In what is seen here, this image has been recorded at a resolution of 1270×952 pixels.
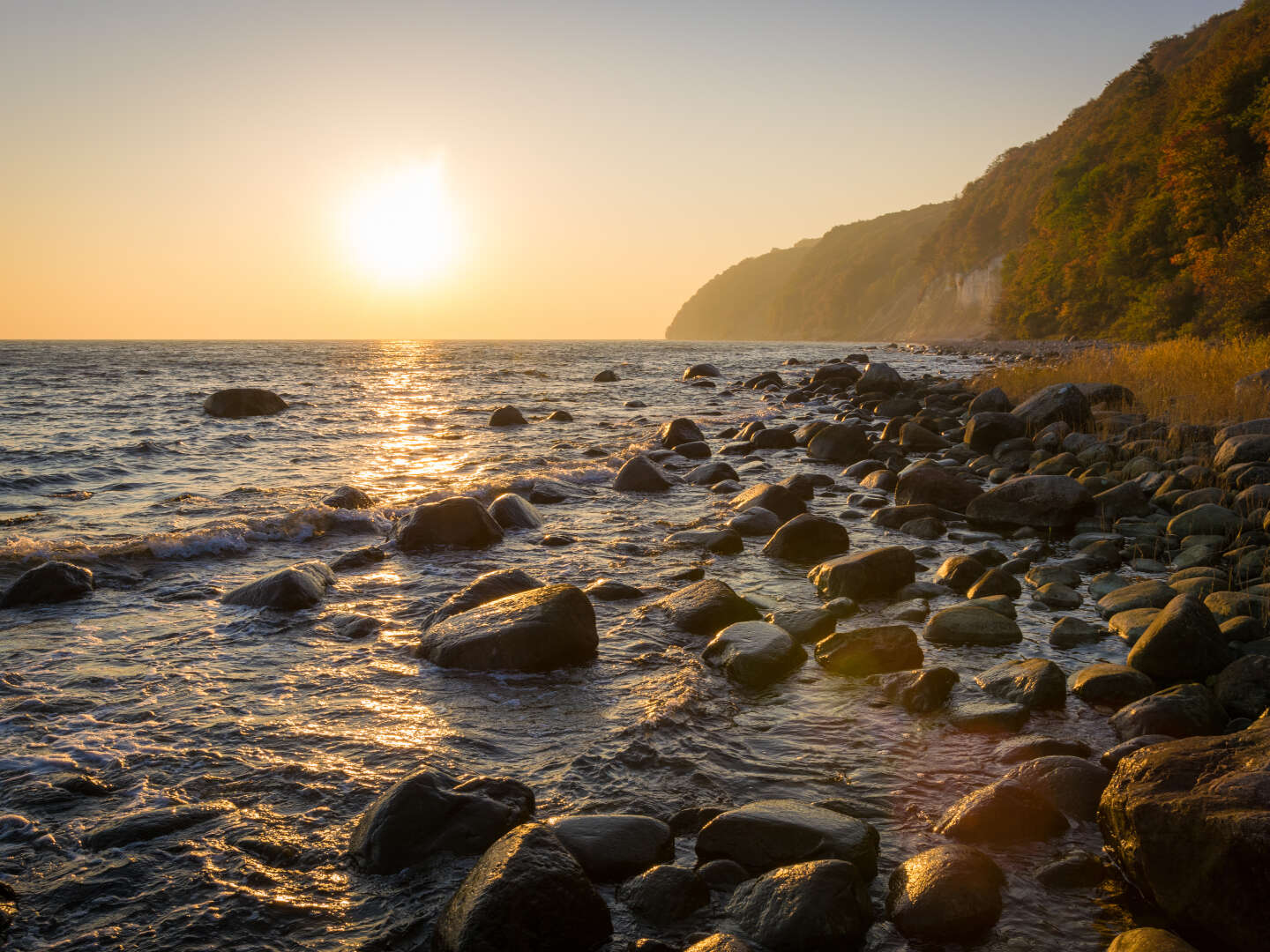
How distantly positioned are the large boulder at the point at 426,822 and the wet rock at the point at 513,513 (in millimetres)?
6361

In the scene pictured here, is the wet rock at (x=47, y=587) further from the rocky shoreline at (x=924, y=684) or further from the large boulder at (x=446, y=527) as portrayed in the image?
the large boulder at (x=446, y=527)

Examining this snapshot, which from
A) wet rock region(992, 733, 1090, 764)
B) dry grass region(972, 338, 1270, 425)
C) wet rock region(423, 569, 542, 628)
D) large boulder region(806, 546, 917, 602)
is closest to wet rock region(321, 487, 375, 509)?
wet rock region(423, 569, 542, 628)

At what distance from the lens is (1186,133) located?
3406 cm

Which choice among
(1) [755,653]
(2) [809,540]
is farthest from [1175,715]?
(2) [809,540]

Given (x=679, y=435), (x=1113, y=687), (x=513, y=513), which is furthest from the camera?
(x=679, y=435)

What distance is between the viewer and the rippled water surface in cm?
319

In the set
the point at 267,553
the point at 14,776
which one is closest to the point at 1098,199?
the point at 267,553

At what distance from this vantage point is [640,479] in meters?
12.5

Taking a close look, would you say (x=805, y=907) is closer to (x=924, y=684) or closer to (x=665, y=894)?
(x=665, y=894)

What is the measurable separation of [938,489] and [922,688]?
19.7 ft

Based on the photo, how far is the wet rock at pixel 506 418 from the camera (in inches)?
845

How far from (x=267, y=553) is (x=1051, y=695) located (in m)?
7.65

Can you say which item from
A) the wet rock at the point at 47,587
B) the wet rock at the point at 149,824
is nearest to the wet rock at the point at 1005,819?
the wet rock at the point at 149,824

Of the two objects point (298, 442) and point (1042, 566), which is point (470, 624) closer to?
point (1042, 566)
